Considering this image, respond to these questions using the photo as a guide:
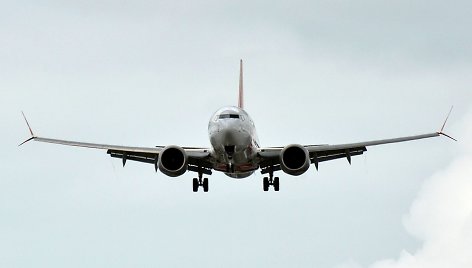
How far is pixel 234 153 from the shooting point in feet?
173

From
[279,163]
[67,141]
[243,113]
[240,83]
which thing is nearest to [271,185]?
[279,163]

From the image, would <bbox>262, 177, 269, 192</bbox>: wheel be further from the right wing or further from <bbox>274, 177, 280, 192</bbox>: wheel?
the right wing

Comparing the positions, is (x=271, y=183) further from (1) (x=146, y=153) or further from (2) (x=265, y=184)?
(1) (x=146, y=153)

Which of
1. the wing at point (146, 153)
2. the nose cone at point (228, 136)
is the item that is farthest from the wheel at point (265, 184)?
the nose cone at point (228, 136)

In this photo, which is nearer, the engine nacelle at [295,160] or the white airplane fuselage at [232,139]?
the white airplane fuselage at [232,139]

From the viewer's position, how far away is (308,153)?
54656 millimetres

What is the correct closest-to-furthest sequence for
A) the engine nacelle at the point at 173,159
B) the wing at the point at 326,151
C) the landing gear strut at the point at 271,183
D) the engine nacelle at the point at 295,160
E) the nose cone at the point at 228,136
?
A: the nose cone at the point at 228,136, the engine nacelle at the point at 173,159, the engine nacelle at the point at 295,160, the wing at the point at 326,151, the landing gear strut at the point at 271,183

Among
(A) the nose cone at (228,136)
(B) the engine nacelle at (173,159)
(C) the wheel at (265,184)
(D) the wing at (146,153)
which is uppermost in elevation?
(A) the nose cone at (228,136)

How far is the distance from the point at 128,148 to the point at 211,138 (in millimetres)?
6264

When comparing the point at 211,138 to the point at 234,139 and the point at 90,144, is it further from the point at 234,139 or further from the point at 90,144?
the point at 90,144

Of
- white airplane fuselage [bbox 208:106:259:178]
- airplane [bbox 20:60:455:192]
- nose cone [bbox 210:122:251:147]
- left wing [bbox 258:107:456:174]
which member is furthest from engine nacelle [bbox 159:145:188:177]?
left wing [bbox 258:107:456:174]

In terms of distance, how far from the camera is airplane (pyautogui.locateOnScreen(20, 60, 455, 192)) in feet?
172

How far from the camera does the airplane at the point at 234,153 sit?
52.5 metres

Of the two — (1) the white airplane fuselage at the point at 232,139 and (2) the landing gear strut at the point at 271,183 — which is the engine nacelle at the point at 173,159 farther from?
(2) the landing gear strut at the point at 271,183
